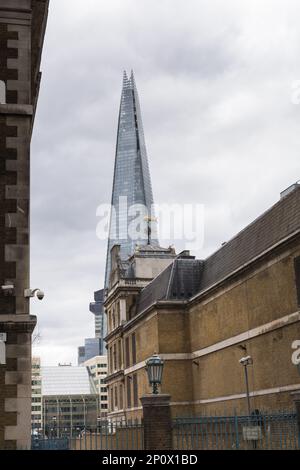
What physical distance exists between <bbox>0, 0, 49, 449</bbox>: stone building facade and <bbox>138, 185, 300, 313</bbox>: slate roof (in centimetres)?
1868

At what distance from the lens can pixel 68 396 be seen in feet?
556

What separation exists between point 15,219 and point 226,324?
27.0 metres

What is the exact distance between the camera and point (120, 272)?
217 feet

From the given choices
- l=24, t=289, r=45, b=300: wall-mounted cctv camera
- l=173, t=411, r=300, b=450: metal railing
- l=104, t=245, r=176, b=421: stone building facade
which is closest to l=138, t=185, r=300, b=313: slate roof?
l=104, t=245, r=176, b=421: stone building facade

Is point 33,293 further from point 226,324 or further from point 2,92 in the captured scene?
point 226,324

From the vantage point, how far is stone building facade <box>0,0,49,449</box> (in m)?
15.6

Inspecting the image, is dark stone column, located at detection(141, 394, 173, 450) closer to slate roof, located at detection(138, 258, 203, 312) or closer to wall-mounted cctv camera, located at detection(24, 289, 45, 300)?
wall-mounted cctv camera, located at detection(24, 289, 45, 300)

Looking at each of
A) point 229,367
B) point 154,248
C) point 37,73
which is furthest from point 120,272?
point 37,73

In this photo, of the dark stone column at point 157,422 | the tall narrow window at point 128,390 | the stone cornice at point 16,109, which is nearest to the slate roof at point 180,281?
the tall narrow window at point 128,390

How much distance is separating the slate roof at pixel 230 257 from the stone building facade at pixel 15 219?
61.3ft

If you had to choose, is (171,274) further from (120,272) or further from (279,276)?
(279,276)

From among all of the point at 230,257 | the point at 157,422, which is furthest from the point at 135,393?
the point at 157,422

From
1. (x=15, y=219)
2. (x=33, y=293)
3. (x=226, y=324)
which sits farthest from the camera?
(x=226, y=324)

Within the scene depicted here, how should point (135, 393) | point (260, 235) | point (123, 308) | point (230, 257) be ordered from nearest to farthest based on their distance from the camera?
point (260, 235)
point (230, 257)
point (135, 393)
point (123, 308)
